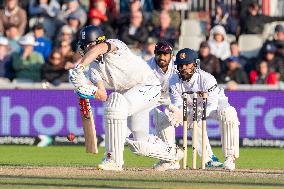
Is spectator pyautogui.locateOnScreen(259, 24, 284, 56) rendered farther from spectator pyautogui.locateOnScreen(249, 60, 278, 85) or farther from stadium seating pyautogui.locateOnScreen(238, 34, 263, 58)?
spectator pyautogui.locateOnScreen(249, 60, 278, 85)

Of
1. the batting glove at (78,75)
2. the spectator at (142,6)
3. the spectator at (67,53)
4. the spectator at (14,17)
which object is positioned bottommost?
the batting glove at (78,75)

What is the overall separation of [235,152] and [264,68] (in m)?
6.61

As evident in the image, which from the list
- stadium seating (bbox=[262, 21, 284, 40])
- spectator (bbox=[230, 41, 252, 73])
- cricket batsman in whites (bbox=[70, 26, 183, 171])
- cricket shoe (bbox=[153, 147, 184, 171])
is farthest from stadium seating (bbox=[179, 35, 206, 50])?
cricket batsman in whites (bbox=[70, 26, 183, 171])

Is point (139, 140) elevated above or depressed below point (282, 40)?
below

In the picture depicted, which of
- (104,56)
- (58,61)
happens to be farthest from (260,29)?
(104,56)

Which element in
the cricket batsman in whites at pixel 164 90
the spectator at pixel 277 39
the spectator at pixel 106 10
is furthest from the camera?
the spectator at pixel 106 10

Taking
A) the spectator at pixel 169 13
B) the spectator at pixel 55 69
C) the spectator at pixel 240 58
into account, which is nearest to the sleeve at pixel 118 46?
the spectator at pixel 55 69

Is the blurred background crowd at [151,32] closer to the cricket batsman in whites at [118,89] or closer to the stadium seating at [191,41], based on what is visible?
the stadium seating at [191,41]

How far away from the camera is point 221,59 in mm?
21203

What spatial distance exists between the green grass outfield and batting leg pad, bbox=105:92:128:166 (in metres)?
0.28

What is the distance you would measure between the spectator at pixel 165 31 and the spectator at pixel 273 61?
2.01 metres

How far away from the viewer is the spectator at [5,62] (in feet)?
69.1

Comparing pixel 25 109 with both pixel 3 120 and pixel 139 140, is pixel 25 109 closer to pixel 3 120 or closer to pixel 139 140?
pixel 3 120

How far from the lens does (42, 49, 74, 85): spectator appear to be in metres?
20.6
